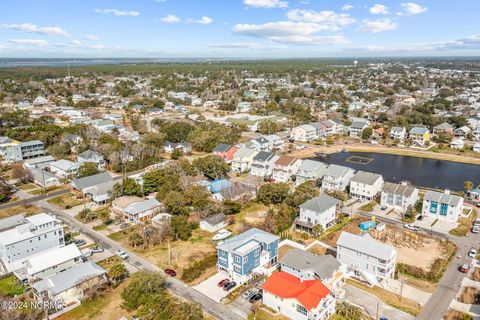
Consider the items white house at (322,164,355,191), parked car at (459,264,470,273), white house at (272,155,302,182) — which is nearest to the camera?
parked car at (459,264,470,273)

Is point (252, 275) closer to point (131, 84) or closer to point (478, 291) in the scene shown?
point (478, 291)

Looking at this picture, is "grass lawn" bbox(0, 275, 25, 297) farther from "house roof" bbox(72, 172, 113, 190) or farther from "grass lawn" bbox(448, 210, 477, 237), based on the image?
"grass lawn" bbox(448, 210, 477, 237)

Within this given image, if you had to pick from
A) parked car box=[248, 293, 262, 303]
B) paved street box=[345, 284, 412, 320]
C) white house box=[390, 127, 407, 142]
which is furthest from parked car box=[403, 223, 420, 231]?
white house box=[390, 127, 407, 142]

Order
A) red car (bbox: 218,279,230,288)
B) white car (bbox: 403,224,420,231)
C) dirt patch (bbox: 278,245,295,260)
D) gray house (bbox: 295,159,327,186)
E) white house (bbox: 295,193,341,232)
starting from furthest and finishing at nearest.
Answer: gray house (bbox: 295,159,327,186), white car (bbox: 403,224,420,231), white house (bbox: 295,193,341,232), dirt patch (bbox: 278,245,295,260), red car (bbox: 218,279,230,288)

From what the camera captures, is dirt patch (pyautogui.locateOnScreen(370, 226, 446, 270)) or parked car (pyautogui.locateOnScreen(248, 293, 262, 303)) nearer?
parked car (pyautogui.locateOnScreen(248, 293, 262, 303))

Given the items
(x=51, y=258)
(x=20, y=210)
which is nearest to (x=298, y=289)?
(x=51, y=258)

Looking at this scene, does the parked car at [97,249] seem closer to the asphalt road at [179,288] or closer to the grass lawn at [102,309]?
the asphalt road at [179,288]

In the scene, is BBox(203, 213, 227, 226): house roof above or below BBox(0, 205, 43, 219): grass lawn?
above

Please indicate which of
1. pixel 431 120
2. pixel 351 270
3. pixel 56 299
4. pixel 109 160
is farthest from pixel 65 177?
pixel 431 120
